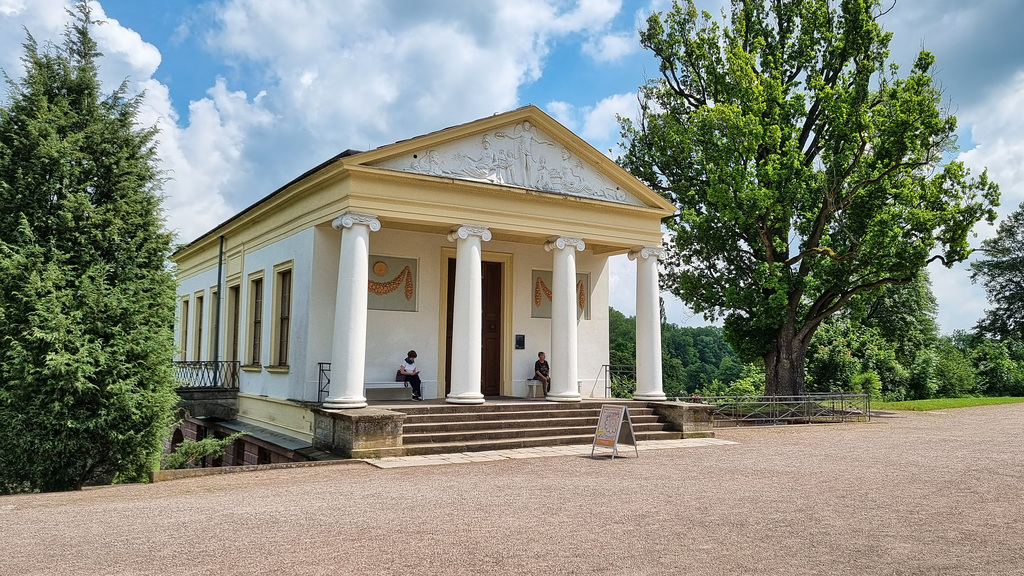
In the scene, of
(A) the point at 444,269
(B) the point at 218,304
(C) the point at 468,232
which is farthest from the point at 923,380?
(B) the point at 218,304

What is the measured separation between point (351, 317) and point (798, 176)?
1324 cm

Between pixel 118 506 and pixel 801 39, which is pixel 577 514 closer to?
pixel 118 506

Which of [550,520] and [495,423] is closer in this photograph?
[550,520]

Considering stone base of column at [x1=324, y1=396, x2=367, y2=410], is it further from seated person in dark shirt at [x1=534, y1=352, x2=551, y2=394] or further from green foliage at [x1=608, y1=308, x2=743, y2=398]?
green foliage at [x1=608, y1=308, x2=743, y2=398]

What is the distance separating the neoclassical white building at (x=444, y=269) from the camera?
13.5 metres

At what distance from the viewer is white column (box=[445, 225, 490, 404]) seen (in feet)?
45.2

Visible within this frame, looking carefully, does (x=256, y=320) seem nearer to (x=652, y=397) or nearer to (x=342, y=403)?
(x=342, y=403)

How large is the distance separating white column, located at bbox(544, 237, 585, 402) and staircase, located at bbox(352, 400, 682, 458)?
0.39m

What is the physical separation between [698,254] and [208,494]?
1720 centimetres

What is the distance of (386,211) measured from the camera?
528 inches

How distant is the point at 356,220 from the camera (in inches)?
514

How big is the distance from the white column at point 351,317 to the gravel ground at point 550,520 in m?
2.02

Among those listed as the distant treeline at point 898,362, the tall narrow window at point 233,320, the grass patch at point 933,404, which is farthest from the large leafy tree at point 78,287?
the grass patch at point 933,404

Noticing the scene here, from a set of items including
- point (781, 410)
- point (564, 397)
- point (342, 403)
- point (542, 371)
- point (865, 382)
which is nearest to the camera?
point (342, 403)
